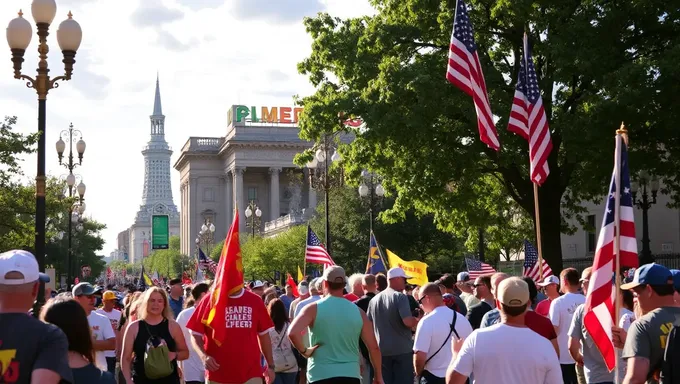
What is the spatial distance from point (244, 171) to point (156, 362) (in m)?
125

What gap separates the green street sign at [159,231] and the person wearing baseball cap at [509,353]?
7834 centimetres

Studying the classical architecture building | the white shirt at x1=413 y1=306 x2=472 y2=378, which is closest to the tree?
the white shirt at x1=413 y1=306 x2=472 y2=378

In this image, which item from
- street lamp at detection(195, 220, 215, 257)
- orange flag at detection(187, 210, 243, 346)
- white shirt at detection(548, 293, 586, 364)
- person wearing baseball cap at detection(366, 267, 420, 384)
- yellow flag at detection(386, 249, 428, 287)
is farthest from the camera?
street lamp at detection(195, 220, 215, 257)

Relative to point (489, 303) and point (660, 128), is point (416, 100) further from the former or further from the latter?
point (489, 303)

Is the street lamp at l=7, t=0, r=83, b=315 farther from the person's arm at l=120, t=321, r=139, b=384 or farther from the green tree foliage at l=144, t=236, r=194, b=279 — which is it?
the green tree foliage at l=144, t=236, r=194, b=279

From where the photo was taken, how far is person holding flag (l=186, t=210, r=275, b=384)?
10.2m

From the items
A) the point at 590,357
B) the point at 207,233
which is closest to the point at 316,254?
the point at 590,357

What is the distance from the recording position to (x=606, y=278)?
834 centimetres

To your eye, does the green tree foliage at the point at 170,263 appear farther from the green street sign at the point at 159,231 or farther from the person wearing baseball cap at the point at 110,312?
the person wearing baseball cap at the point at 110,312

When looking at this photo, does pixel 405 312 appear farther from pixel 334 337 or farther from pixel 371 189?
pixel 371 189

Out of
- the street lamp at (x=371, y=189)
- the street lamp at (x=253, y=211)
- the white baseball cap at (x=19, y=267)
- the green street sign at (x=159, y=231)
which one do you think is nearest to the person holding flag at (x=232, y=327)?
the white baseball cap at (x=19, y=267)

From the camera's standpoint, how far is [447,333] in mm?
11125

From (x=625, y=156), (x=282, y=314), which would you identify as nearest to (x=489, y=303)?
(x=282, y=314)

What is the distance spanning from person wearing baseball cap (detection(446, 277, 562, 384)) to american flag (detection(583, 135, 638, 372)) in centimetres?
164
